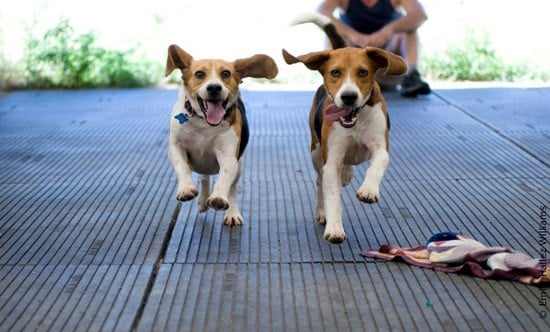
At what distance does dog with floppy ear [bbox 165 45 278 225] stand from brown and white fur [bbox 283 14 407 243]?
300 mm

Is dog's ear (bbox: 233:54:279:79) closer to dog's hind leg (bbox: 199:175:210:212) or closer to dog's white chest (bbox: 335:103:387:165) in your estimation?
dog's white chest (bbox: 335:103:387:165)

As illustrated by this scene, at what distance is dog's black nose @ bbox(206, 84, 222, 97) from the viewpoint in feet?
14.0

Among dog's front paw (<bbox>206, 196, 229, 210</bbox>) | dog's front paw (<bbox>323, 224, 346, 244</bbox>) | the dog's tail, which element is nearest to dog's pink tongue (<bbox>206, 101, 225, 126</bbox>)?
dog's front paw (<bbox>206, 196, 229, 210</bbox>)

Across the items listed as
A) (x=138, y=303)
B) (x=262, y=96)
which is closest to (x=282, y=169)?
(x=138, y=303)

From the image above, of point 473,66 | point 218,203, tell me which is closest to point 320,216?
point 218,203

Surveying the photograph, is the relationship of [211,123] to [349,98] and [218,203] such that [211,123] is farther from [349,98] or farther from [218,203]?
[349,98]

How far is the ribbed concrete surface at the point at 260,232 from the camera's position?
10.9 feet

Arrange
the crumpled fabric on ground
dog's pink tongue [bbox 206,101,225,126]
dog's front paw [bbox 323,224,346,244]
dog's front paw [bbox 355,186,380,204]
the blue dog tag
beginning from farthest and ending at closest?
1. the blue dog tag
2. dog's pink tongue [bbox 206,101,225,126]
3. dog's front paw [bbox 323,224,346,244]
4. dog's front paw [bbox 355,186,380,204]
5. the crumpled fabric on ground

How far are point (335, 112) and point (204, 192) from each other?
109cm

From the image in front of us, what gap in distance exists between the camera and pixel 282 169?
6016mm

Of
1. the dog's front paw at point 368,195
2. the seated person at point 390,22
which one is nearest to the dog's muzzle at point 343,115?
the dog's front paw at point 368,195

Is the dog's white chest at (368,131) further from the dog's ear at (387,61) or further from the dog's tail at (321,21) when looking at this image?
the dog's tail at (321,21)

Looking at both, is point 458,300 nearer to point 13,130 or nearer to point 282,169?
point 282,169

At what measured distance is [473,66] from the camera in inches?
424
